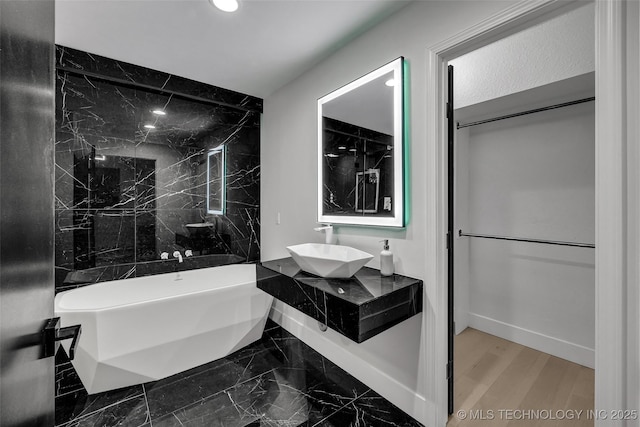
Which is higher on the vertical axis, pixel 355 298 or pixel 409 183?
pixel 409 183

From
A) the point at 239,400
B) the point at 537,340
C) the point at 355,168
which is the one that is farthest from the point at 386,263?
the point at 537,340

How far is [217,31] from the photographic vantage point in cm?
202

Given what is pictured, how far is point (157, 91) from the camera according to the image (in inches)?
107

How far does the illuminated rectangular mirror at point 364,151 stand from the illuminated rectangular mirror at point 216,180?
131 cm

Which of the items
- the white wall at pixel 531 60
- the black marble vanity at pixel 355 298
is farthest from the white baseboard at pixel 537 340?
the white wall at pixel 531 60

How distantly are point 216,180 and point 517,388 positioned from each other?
3.24m

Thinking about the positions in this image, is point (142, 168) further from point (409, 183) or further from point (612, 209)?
point (612, 209)

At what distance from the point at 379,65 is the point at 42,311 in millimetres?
2075

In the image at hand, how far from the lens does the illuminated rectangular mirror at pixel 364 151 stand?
1781mm

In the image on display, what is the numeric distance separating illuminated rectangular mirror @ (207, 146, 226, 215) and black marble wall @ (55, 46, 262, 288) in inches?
2.2

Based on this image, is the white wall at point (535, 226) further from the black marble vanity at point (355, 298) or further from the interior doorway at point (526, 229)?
the black marble vanity at point (355, 298)

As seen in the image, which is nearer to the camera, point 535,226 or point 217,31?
point 217,31

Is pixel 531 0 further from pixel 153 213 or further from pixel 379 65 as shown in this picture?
pixel 153 213

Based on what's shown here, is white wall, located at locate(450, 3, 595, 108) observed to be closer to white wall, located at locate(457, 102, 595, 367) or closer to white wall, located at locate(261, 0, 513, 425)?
white wall, located at locate(457, 102, 595, 367)
